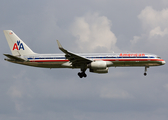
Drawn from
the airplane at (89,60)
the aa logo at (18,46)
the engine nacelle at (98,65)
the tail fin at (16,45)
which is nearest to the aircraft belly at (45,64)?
the airplane at (89,60)

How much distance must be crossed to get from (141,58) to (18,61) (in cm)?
2628

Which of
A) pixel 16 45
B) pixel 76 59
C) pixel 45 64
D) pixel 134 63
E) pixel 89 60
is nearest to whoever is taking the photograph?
pixel 76 59

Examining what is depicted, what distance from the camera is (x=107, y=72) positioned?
224ft

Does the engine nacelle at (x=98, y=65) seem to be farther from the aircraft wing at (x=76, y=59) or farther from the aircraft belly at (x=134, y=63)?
the aircraft belly at (x=134, y=63)

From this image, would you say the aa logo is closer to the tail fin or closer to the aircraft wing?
the tail fin

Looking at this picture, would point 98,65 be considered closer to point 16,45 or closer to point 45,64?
point 45,64

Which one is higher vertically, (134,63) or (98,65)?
(134,63)

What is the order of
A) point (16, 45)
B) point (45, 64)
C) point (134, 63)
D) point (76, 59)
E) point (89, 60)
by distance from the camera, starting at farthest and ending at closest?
1. point (16, 45)
2. point (45, 64)
3. point (134, 63)
4. point (89, 60)
5. point (76, 59)

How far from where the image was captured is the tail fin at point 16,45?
→ 2815 inches

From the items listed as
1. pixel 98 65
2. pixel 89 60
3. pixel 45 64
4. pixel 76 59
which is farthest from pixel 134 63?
pixel 45 64

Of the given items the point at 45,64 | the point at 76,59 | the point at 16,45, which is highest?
the point at 16,45

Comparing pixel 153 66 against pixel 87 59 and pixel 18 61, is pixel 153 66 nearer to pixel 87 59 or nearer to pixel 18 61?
pixel 87 59

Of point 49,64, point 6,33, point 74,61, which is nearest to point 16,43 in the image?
point 6,33

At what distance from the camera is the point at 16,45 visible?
2842 inches
